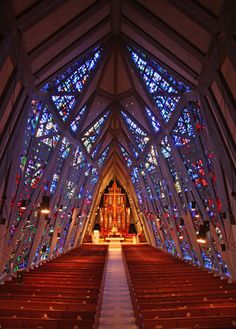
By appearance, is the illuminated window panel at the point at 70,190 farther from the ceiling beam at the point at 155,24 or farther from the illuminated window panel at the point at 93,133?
the ceiling beam at the point at 155,24

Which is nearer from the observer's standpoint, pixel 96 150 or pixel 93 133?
pixel 93 133

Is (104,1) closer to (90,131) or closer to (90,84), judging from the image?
(90,84)

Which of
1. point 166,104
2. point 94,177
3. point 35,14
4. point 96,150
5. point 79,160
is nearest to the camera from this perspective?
point 35,14

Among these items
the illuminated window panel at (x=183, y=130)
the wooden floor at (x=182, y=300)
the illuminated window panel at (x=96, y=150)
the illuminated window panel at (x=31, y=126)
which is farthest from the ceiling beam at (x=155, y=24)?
the illuminated window panel at (x=96, y=150)

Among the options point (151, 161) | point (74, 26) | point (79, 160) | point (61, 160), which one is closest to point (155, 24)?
point (74, 26)

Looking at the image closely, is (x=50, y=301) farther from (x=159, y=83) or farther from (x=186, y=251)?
(x=186, y=251)

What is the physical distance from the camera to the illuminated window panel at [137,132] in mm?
22984

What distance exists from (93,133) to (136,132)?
347cm

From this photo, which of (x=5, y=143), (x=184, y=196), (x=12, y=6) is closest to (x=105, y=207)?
(x=184, y=196)

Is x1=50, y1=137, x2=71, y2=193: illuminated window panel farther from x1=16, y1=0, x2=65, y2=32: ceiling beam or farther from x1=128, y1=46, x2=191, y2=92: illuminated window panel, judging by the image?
x1=16, y1=0, x2=65, y2=32: ceiling beam

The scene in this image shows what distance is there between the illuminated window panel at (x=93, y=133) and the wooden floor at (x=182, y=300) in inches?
488

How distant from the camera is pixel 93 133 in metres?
24.0

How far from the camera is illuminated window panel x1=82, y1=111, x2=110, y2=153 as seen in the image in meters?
23.5

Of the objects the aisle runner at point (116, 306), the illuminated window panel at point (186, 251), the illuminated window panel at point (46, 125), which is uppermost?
the illuminated window panel at point (46, 125)
